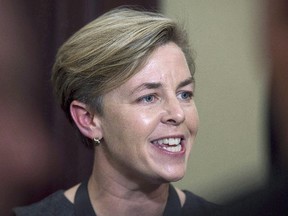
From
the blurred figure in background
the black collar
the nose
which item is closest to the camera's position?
the blurred figure in background

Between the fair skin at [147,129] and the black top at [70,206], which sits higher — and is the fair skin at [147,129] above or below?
above

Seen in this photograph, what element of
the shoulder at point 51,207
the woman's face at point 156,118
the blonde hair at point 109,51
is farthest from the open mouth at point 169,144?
the shoulder at point 51,207

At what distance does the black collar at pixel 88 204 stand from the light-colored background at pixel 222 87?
0.06 m

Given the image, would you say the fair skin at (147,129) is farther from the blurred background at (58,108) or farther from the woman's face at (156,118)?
the blurred background at (58,108)

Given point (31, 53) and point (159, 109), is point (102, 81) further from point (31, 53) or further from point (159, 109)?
point (31, 53)

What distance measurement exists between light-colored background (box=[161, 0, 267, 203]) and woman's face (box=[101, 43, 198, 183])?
0.13 metres

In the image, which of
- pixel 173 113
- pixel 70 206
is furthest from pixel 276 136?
pixel 70 206

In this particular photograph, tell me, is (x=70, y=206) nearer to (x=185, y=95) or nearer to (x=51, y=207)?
(x=51, y=207)

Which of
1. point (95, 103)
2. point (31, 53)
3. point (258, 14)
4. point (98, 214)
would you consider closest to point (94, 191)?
point (98, 214)

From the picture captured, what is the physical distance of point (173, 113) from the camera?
69 centimetres

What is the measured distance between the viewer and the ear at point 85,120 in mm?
777

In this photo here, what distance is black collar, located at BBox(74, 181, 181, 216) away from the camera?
2.61 ft

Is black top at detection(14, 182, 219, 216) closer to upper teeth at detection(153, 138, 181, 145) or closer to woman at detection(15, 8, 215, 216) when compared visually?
woman at detection(15, 8, 215, 216)

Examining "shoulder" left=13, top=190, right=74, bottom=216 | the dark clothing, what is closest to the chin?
the dark clothing
